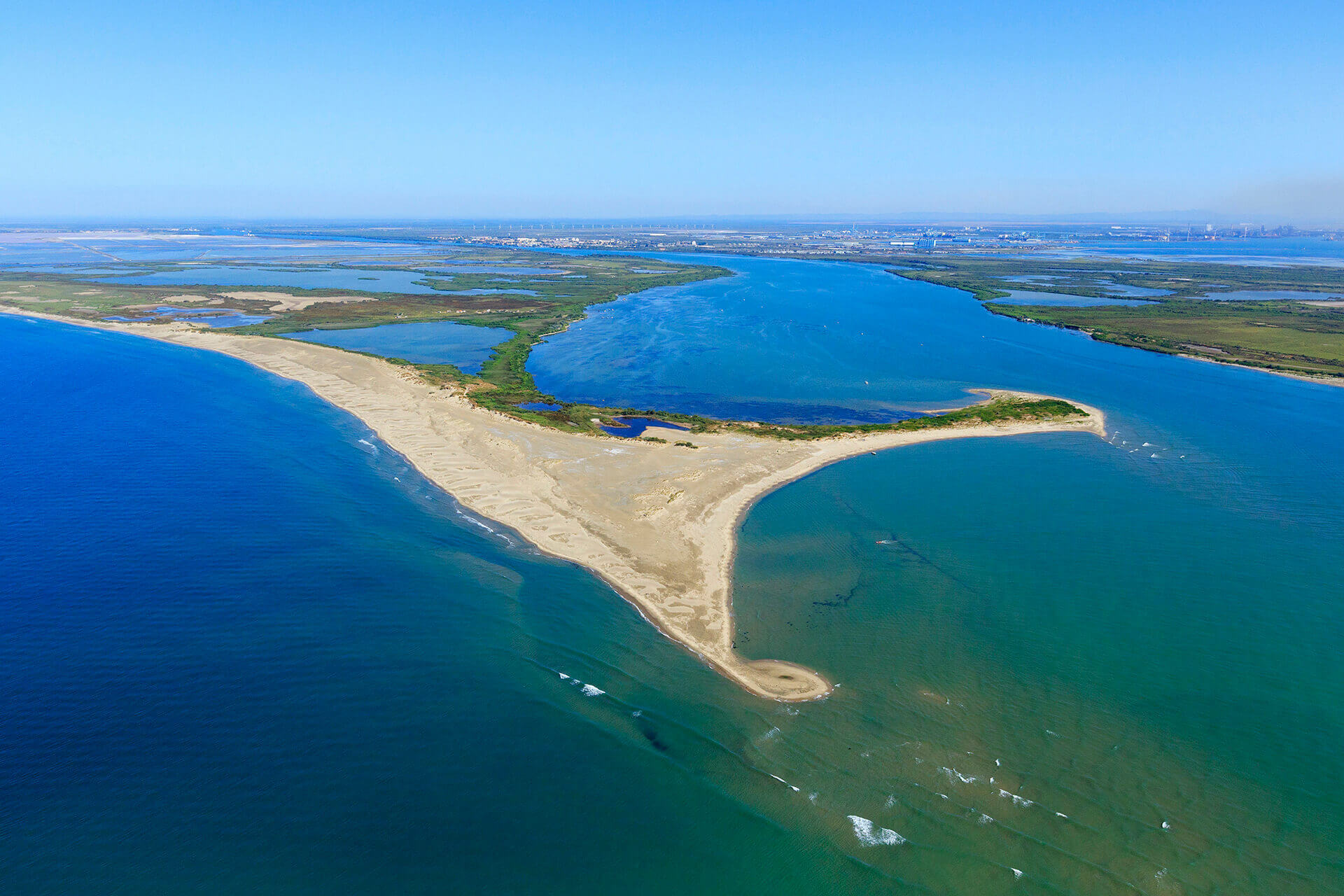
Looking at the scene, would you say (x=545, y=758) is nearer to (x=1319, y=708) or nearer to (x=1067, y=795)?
(x=1067, y=795)

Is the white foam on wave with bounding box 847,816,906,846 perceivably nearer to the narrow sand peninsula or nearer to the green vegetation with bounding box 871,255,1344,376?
the narrow sand peninsula

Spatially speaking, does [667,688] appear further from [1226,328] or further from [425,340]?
[1226,328]

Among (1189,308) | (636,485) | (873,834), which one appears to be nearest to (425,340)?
(636,485)

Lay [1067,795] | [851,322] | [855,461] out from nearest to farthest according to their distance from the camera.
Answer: [1067,795] → [855,461] → [851,322]

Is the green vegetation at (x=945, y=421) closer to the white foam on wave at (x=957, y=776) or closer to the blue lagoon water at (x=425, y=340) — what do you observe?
the white foam on wave at (x=957, y=776)

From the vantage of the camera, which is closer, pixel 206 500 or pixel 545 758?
pixel 545 758

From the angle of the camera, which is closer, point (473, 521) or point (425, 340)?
point (473, 521)

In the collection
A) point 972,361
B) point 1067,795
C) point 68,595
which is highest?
point 972,361

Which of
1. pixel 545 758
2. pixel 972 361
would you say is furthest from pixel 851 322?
pixel 545 758
